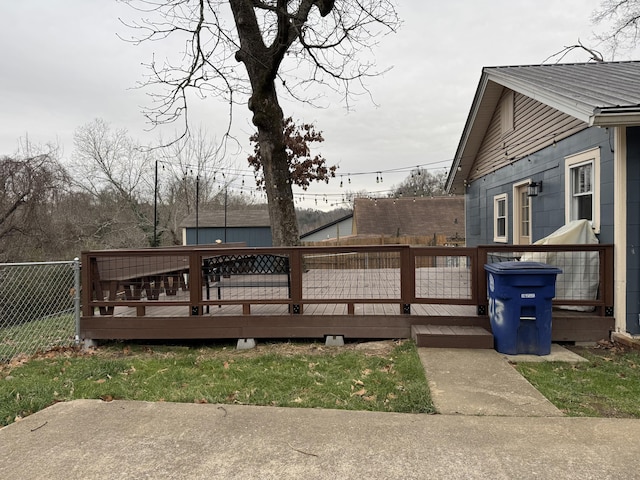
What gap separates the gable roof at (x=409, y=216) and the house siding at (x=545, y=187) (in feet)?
53.9

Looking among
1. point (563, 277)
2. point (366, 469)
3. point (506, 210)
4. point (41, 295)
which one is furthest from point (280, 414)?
point (41, 295)

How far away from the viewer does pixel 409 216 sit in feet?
97.2

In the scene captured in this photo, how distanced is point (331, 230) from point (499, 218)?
26.2 meters

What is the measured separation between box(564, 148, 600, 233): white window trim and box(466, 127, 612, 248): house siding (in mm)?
78

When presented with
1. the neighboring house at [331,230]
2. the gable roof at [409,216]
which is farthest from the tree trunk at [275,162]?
the neighboring house at [331,230]

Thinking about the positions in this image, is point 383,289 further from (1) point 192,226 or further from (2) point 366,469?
(1) point 192,226

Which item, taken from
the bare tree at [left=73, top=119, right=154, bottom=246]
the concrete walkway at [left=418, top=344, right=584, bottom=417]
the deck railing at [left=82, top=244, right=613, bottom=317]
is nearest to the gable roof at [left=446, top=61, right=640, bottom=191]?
the deck railing at [left=82, top=244, right=613, bottom=317]

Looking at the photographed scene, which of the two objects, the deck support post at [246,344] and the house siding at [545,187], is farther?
the deck support post at [246,344]

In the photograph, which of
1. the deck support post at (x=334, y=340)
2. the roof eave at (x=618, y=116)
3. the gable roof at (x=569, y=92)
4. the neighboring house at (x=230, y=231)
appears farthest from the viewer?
the neighboring house at (x=230, y=231)

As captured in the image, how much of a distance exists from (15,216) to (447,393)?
561 inches

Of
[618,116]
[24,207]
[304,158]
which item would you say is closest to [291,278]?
[618,116]

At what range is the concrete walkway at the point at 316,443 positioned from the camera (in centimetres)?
227

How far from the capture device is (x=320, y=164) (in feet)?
81.0

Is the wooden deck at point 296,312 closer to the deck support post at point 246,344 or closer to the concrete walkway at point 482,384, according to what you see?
the deck support post at point 246,344
